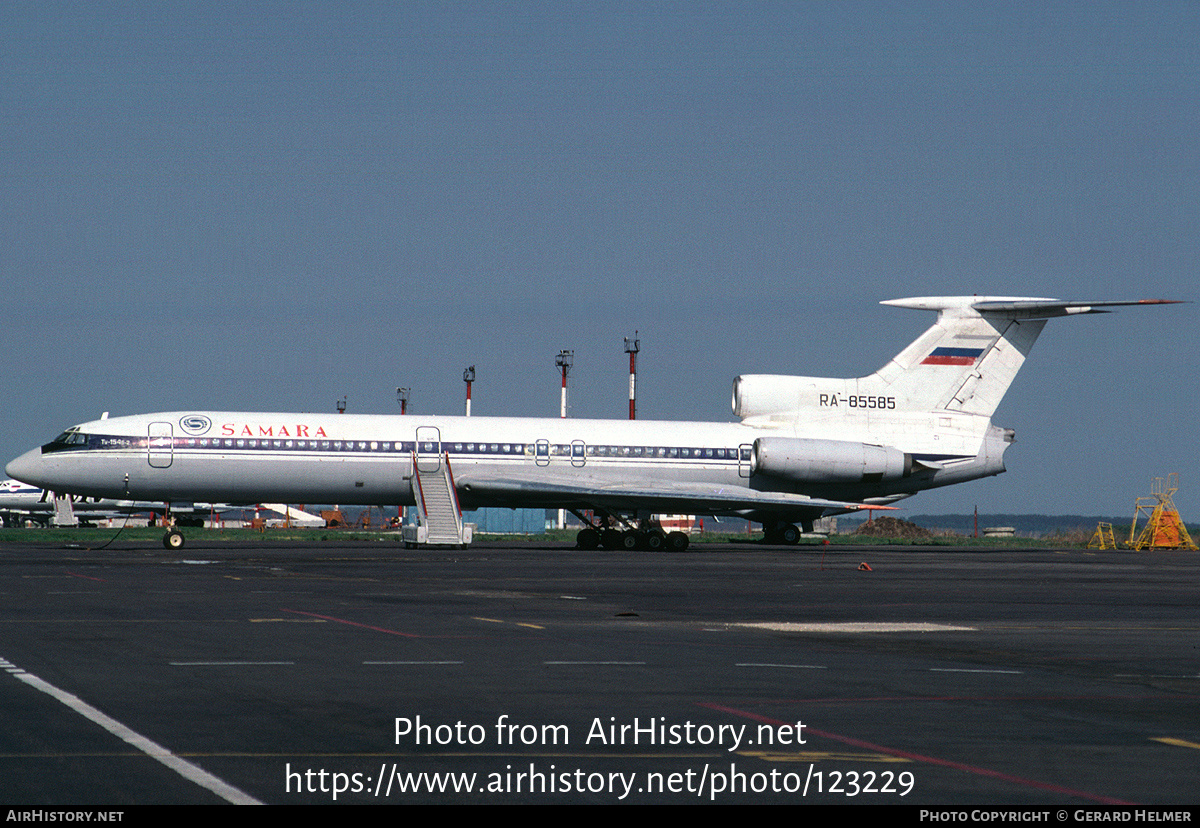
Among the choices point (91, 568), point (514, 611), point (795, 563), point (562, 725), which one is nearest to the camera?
point (562, 725)

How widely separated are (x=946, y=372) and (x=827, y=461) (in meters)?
6.08

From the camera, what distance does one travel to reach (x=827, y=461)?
50.2 metres

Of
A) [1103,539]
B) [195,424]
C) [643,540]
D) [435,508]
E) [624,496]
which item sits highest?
[195,424]

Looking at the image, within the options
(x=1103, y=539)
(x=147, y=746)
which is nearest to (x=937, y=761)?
(x=147, y=746)

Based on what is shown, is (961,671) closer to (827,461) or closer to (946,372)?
(827,461)

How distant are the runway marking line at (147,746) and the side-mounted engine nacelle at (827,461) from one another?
1528 inches

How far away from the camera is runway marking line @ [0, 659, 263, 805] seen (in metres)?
7.34

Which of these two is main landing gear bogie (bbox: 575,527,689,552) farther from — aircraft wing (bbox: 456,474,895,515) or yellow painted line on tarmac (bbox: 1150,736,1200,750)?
yellow painted line on tarmac (bbox: 1150,736,1200,750)

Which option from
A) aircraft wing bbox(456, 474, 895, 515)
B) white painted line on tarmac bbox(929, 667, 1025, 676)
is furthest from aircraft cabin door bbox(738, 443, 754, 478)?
white painted line on tarmac bbox(929, 667, 1025, 676)

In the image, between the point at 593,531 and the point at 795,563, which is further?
the point at 593,531

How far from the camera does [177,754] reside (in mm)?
8414

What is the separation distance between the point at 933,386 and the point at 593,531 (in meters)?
14.0
